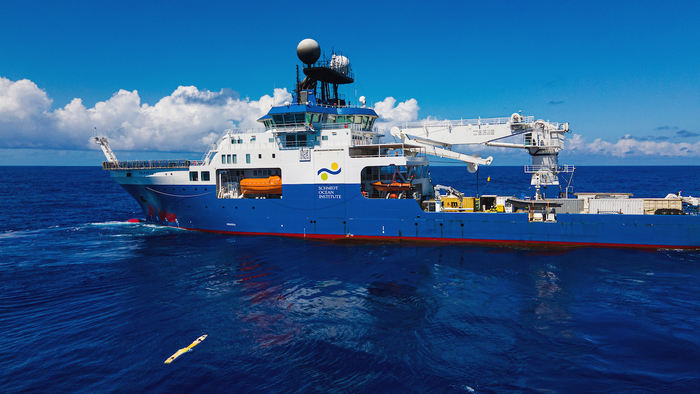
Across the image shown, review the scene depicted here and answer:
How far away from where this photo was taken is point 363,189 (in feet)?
92.3

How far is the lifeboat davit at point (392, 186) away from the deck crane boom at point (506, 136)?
Answer: 10.3 ft

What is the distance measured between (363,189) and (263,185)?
755 centimetres

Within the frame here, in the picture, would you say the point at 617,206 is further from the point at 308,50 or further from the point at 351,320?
the point at 308,50

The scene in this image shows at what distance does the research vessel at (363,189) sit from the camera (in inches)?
942

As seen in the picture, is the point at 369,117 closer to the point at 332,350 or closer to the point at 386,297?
the point at 386,297

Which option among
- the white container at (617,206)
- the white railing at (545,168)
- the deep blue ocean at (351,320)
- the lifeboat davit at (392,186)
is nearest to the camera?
the deep blue ocean at (351,320)

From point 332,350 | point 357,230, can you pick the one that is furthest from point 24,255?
point 332,350

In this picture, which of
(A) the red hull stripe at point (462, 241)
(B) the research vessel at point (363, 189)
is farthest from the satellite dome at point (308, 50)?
(A) the red hull stripe at point (462, 241)

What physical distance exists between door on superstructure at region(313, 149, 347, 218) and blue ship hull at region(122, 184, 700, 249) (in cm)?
7

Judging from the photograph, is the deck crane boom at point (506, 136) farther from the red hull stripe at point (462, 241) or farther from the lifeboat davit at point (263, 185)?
the lifeboat davit at point (263, 185)

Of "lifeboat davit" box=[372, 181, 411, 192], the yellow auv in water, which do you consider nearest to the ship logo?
"lifeboat davit" box=[372, 181, 411, 192]

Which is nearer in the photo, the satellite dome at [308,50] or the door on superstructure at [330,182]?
the door on superstructure at [330,182]

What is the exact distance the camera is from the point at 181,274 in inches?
784

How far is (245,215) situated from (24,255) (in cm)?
1372
